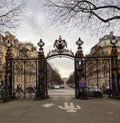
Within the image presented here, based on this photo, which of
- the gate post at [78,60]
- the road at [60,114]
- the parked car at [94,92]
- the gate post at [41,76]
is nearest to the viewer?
the road at [60,114]

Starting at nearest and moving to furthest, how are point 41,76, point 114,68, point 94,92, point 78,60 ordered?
point 114,68 < point 78,60 < point 41,76 < point 94,92

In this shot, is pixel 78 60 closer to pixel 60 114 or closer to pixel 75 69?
pixel 75 69

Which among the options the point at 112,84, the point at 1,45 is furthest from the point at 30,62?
the point at 1,45

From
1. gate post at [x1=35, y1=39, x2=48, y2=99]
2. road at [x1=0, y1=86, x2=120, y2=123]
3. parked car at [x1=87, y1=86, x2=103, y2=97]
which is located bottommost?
road at [x1=0, y1=86, x2=120, y2=123]

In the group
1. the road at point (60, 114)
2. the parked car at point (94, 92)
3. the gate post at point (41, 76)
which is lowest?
the road at point (60, 114)

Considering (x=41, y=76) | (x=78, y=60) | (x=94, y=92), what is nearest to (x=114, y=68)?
(x=78, y=60)

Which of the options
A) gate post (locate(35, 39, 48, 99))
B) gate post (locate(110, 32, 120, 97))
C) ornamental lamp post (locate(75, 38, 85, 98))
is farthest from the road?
gate post (locate(110, 32, 120, 97))

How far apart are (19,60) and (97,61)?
328 inches

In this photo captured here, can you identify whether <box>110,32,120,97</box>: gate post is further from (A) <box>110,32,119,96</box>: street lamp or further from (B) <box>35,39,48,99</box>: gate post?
(B) <box>35,39,48,99</box>: gate post

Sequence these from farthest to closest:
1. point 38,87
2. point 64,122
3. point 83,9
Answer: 1. point 38,87
2. point 83,9
3. point 64,122

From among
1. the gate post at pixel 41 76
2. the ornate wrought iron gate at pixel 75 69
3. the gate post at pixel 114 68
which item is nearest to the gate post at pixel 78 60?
the ornate wrought iron gate at pixel 75 69

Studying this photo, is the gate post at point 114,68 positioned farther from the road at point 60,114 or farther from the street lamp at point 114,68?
the road at point 60,114

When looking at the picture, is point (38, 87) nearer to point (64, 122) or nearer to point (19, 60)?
point (19, 60)

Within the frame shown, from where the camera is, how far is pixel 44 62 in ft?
113
